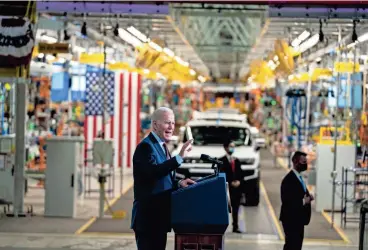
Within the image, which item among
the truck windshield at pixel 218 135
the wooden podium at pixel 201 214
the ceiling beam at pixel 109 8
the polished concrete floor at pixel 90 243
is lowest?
the polished concrete floor at pixel 90 243

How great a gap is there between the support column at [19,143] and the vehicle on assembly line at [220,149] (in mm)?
3431

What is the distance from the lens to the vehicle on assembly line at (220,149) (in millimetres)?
17797

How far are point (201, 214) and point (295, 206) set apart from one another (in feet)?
10.9

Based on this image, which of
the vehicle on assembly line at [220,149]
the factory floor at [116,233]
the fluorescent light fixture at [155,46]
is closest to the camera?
the factory floor at [116,233]

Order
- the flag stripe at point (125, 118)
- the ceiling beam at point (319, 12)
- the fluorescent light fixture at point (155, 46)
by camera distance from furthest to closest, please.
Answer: the flag stripe at point (125, 118) → the fluorescent light fixture at point (155, 46) → the ceiling beam at point (319, 12)

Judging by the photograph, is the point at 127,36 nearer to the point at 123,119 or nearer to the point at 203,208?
the point at 123,119

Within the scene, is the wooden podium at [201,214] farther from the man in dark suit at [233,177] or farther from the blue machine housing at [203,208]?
the man in dark suit at [233,177]

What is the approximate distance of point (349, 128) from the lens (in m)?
19.8

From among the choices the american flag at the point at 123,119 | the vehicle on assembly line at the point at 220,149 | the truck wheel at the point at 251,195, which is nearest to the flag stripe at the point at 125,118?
the american flag at the point at 123,119

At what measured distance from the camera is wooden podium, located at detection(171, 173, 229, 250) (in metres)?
7.00

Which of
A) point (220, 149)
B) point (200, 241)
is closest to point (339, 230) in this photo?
point (220, 149)

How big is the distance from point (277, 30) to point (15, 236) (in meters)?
10.9

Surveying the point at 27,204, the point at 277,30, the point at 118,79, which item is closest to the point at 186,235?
the point at 27,204

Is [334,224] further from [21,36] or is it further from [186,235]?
[186,235]
